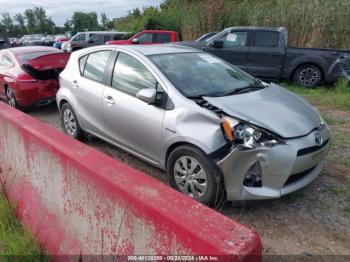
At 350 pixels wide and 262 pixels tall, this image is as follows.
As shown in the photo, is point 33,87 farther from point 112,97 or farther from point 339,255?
point 339,255

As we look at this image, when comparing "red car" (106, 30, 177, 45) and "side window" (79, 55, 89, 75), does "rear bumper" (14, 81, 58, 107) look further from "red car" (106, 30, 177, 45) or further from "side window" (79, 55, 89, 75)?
"red car" (106, 30, 177, 45)

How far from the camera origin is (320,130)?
Answer: 3414 millimetres

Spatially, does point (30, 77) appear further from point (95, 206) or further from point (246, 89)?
point (95, 206)

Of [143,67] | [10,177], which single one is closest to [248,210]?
[143,67]

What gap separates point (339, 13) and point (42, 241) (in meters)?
11.7

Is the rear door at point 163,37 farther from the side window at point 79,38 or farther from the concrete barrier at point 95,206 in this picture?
the concrete barrier at point 95,206

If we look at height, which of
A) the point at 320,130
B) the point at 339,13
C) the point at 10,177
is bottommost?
the point at 10,177

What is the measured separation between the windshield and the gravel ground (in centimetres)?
124

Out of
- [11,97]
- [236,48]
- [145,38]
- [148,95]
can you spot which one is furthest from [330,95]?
[145,38]

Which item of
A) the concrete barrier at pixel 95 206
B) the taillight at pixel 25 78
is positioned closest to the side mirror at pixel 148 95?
the concrete barrier at pixel 95 206

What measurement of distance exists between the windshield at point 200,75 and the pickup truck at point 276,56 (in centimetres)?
570

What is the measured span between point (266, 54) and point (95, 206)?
8.75m

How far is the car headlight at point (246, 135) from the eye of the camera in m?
2.98

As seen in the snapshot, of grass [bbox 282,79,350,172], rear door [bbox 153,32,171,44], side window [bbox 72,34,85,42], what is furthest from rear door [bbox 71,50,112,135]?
side window [bbox 72,34,85,42]
